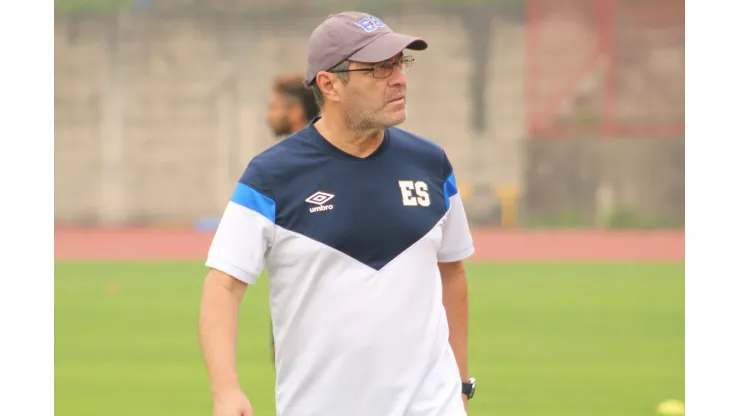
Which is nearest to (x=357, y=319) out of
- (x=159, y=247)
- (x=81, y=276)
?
(x=81, y=276)

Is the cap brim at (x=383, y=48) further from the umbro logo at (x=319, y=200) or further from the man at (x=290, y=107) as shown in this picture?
the man at (x=290, y=107)

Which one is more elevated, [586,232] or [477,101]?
[477,101]

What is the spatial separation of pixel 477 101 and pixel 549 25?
229 centimetres

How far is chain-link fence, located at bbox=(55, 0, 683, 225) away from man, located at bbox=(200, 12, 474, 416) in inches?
946

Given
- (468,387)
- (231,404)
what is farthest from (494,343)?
(231,404)

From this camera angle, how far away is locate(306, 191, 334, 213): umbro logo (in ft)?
13.8

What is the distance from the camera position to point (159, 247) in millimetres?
24703

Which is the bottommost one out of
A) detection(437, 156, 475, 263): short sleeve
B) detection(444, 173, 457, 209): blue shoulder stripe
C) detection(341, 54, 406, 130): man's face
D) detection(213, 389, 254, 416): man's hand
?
detection(213, 389, 254, 416): man's hand

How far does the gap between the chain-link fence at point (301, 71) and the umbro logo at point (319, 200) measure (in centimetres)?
2414

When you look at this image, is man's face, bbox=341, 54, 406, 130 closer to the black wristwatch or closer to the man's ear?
the man's ear

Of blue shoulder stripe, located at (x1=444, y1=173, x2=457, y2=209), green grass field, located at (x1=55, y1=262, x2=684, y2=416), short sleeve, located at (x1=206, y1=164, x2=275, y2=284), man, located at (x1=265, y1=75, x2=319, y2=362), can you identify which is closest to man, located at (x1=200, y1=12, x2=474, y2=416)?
short sleeve, located at (x1=206, y1=164, x2=275, y2=284)

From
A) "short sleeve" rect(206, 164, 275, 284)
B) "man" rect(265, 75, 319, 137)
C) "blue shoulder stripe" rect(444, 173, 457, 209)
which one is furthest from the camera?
"man" rect(265, 75, 319, 137)

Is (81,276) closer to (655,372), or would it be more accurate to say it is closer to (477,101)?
(655,372)

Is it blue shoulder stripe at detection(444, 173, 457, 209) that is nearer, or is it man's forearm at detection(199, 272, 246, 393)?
man's forearm at detection(199, 272, 246, 393)
